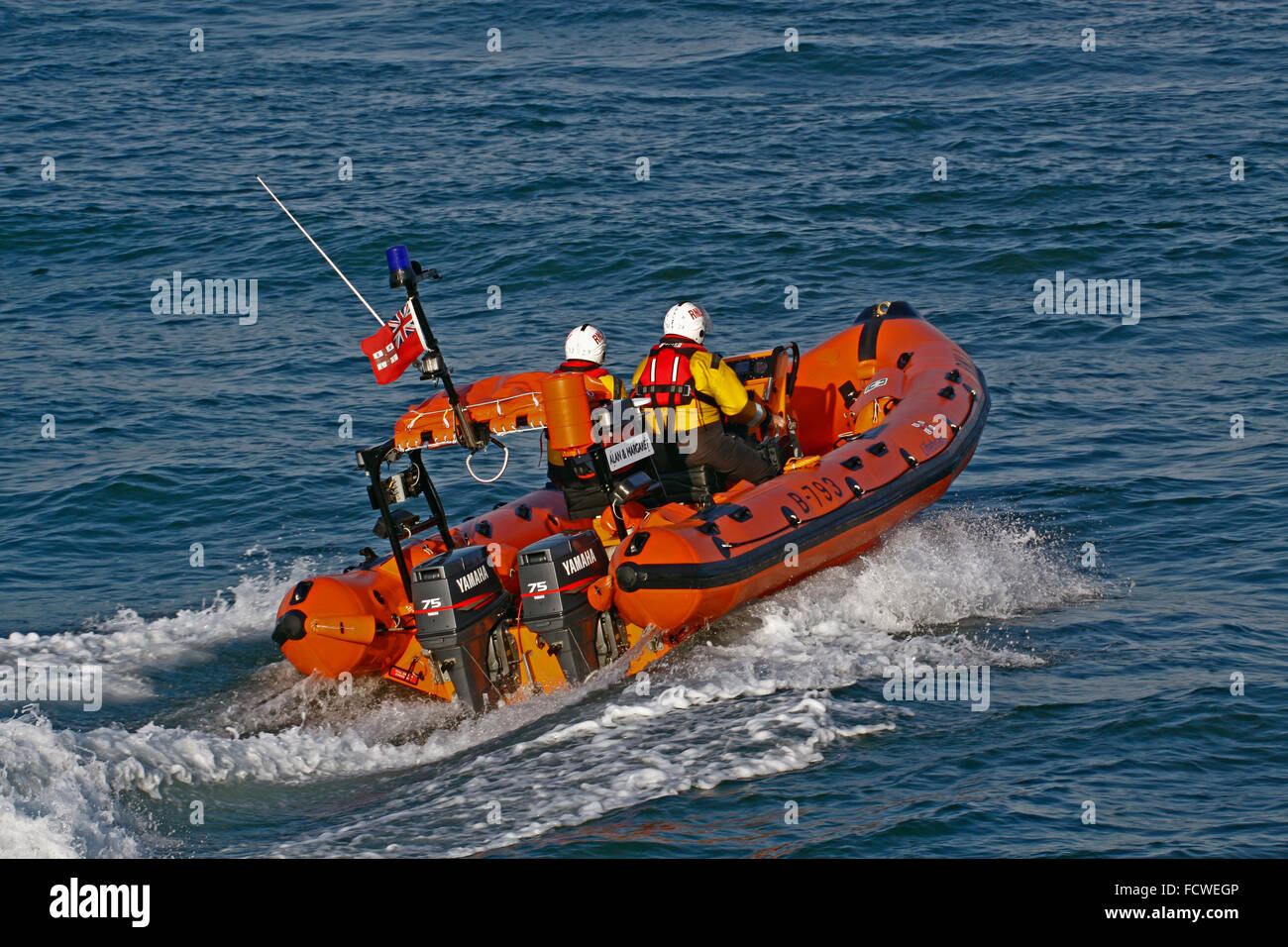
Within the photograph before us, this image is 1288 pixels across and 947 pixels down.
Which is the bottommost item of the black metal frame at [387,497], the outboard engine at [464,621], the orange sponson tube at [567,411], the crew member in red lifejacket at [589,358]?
the outboard engine at [464,621]

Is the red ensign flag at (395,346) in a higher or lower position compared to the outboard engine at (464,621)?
higher

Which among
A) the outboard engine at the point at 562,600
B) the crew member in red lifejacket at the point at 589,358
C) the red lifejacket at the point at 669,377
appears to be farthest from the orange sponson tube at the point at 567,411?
the red lifejacket at the point at 669,377

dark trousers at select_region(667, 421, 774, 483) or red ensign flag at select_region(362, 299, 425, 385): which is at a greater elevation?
red ensign flag at select_region(362, 299, 425, 385)

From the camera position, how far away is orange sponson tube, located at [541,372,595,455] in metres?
6.99

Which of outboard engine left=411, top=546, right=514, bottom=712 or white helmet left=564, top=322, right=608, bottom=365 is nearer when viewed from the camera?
outboard engine left=411, top=546, right=514, bottom=712

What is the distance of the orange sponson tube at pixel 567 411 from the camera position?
6.99 metres

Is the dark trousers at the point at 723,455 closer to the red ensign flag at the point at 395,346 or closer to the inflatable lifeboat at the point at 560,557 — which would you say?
the inflatable lifeboat at the point at 560,557

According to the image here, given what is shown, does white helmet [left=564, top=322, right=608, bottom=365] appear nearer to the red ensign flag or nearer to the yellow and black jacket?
the yellow and black jacket

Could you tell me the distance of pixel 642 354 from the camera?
468 inches

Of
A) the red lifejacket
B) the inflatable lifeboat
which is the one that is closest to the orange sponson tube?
the inflatable lifeboat

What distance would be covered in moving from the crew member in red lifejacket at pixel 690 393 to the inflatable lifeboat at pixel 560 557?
0.19 meters

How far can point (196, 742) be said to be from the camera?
6.22 metres

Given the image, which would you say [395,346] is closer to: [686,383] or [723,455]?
[686,383]
